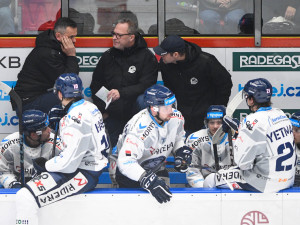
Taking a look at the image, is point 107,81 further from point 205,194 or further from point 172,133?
point 205,194

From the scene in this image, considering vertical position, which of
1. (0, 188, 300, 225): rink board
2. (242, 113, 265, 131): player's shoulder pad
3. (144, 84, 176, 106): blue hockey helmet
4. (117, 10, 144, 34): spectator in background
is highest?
(117, 10, 144, 34): spectator in background

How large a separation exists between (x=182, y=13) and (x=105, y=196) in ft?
7.76

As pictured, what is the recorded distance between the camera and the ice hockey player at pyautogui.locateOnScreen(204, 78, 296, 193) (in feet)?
18.4

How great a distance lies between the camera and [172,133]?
6.30 meters

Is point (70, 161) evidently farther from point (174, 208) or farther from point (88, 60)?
point (88, 60)

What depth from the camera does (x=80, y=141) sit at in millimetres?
5582

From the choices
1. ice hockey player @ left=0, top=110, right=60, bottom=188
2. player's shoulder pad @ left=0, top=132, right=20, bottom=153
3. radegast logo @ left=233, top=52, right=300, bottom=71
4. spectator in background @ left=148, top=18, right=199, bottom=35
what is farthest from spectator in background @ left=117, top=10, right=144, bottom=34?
player's shoulder pad @ left=0, top=132, right=20, bottom=153

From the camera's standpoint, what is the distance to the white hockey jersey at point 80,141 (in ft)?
18.3

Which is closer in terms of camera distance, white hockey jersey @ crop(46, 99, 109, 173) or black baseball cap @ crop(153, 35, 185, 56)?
white hockey jersey @ crop(46, 99, 109, 173)

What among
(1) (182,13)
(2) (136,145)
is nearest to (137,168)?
(2) (136,145)

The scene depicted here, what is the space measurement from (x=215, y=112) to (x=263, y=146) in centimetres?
132

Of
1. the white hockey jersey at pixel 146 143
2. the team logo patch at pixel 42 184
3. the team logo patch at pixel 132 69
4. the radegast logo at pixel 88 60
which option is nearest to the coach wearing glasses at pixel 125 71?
the team logo patch at pixel 132 69

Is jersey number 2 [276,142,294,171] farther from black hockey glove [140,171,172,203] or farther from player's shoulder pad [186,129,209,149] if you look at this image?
player's shoulder pad [186,129,209,149]

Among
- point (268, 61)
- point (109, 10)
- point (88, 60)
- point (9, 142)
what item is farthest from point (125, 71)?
point (268, 61)
